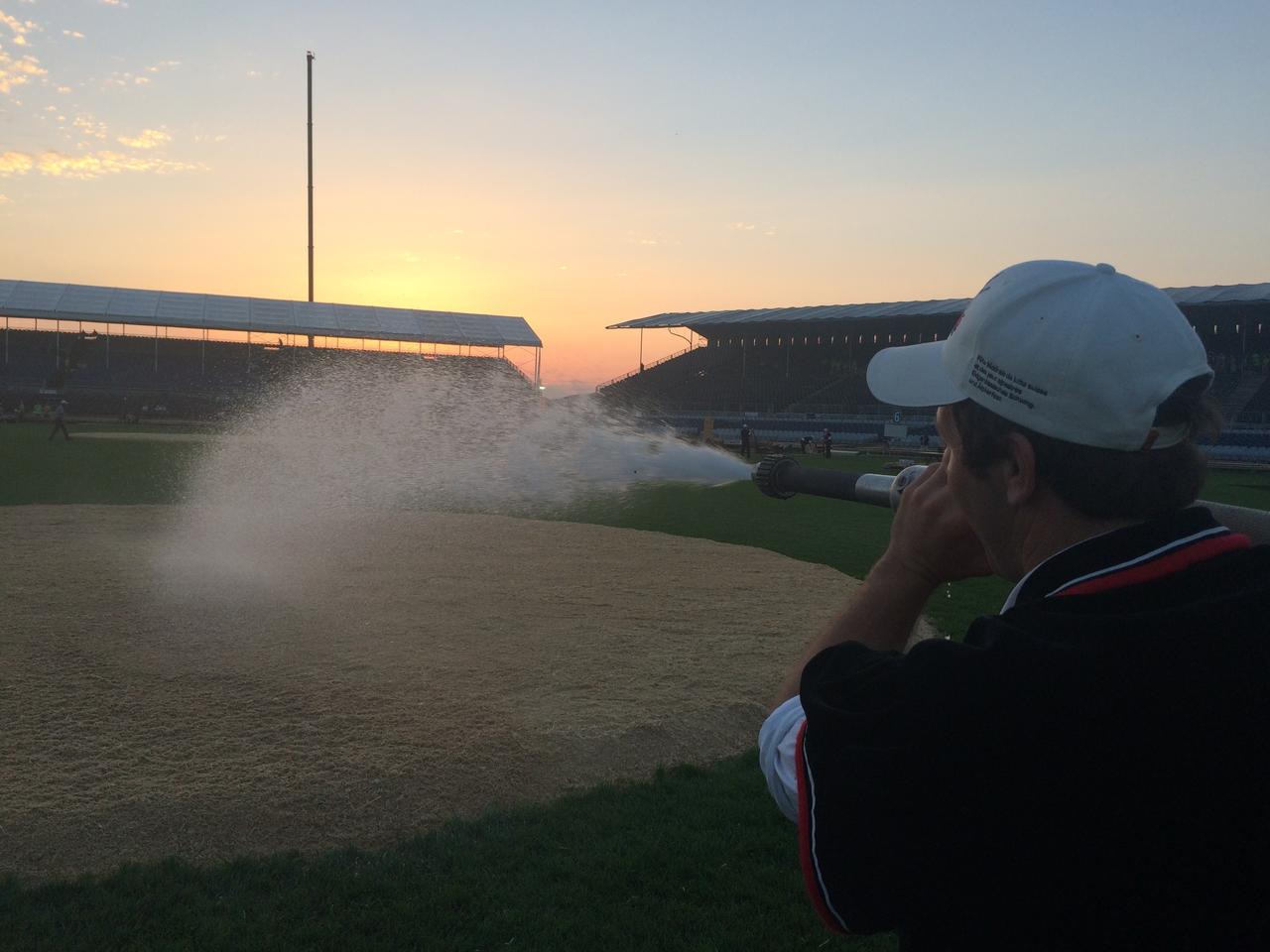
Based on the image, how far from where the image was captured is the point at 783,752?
1.35 m

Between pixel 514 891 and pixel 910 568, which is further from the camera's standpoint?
pixel 514 891

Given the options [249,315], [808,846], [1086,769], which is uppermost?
[249,315]

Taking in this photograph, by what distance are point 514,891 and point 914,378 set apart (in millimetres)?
2827

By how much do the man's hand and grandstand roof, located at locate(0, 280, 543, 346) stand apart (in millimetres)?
59885

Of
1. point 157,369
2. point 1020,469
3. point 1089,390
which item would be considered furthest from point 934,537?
point 157,369

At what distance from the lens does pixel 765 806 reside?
4555mm

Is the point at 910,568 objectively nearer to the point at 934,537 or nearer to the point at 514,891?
the point at 934,537

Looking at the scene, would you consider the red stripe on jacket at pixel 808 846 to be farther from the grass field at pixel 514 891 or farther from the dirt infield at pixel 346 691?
the dirt infield at pixel 346 691

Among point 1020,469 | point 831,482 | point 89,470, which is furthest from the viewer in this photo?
point 89,470

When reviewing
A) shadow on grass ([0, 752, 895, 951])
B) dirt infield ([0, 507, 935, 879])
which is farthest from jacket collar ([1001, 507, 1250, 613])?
dirt infield ([0, 507, 935, 879])

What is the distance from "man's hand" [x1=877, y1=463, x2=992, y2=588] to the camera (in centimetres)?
148

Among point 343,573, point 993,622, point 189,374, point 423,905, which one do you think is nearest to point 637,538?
→ point 343,573

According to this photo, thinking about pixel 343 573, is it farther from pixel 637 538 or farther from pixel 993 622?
pixel 993 622

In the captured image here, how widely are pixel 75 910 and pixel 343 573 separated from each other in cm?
660
